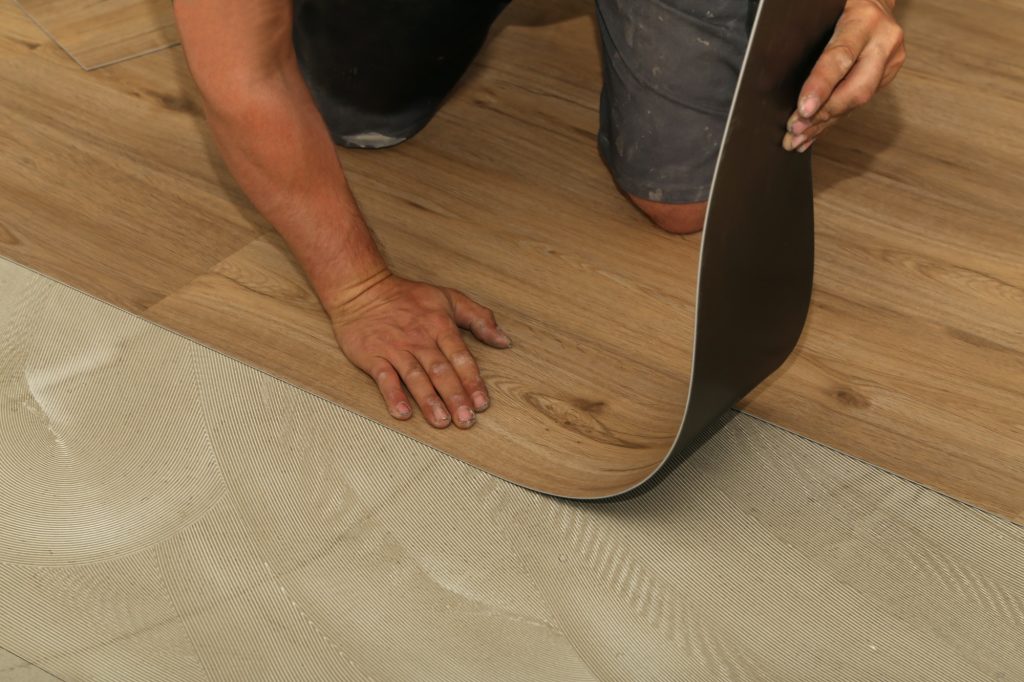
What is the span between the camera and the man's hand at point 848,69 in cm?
111

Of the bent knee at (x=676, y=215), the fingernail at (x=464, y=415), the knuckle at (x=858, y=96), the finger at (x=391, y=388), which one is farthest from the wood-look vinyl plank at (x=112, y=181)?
the knuckle at (x=858, y=96)

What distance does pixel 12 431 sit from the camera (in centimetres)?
132

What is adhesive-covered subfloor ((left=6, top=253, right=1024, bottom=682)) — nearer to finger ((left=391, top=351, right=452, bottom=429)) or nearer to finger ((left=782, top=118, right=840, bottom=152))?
finger ((left=391, top=351, right=452, bottom=429))

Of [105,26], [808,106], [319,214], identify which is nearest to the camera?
[808,106]

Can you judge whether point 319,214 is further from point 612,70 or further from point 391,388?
point 612,70

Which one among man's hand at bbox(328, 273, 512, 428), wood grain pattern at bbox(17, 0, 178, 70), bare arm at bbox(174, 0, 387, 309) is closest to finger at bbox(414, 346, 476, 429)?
man's hand at bbox(328, 273, 512, 428)

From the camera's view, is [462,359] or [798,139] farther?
[462,359]

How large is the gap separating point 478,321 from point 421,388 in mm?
133

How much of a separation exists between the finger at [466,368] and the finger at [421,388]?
0.04 metres

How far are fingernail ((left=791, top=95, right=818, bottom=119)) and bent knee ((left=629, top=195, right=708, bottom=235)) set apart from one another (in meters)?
0.50

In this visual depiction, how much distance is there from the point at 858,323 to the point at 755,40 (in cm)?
61

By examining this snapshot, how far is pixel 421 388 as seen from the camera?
133cm

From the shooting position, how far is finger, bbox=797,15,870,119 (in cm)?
110

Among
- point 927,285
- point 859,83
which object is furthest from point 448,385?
point 927,285
